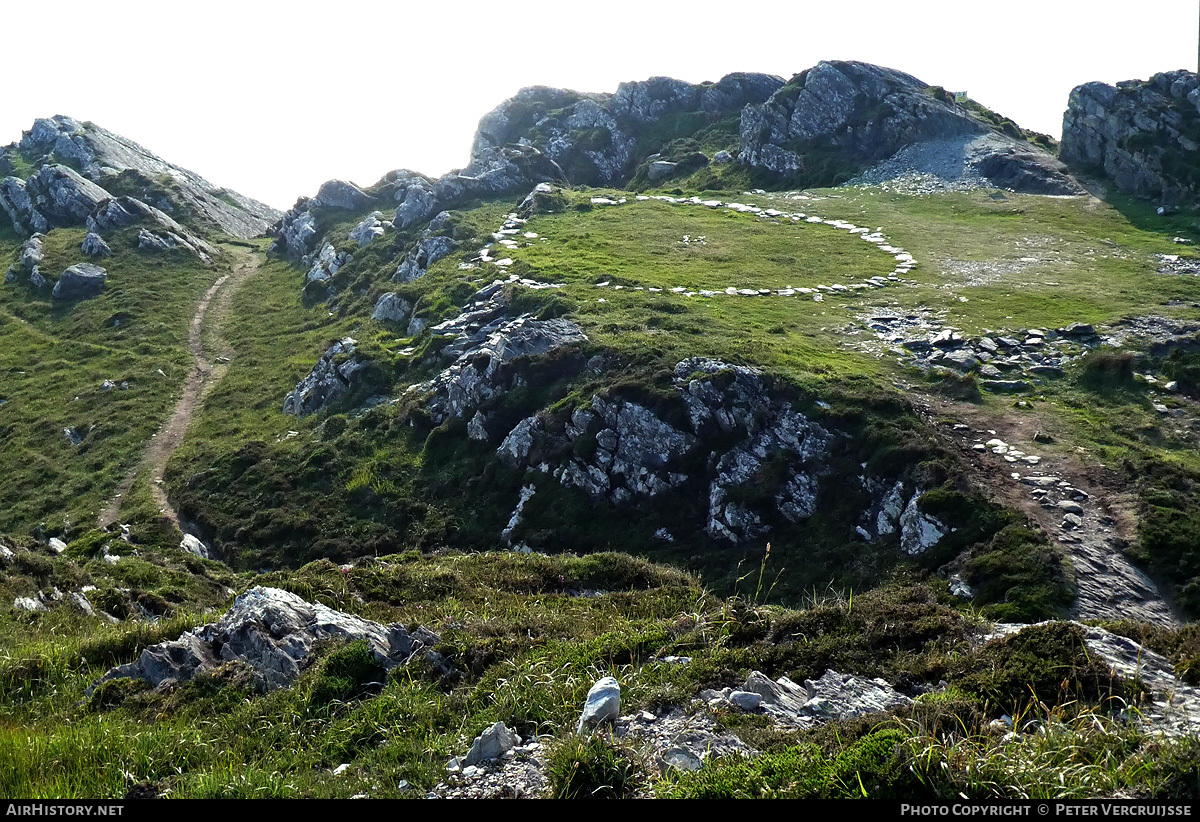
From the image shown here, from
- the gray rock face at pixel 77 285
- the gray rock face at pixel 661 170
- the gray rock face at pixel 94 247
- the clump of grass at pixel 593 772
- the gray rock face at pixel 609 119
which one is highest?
the gray rock face at pixel 609 119

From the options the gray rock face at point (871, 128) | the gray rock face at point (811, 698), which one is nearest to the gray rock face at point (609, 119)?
the gray rock face at point (871, 128)

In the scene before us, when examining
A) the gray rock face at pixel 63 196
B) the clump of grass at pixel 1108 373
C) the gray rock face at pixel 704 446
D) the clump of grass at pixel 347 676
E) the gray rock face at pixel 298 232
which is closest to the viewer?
the clump of grass at pixel 347 676

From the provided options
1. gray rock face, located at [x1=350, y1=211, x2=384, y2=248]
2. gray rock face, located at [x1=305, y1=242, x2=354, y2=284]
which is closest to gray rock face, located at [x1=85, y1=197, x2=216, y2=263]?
gray rock face, located at [x1=305, y1=242, x2=354, y2=284]

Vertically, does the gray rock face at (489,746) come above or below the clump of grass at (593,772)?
below

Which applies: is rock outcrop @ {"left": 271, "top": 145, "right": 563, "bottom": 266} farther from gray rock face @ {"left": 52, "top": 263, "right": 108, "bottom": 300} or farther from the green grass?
the green grass

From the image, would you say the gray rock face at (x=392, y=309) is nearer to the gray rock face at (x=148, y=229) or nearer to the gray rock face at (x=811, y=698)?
the gray rock face at (x=148, y=229)

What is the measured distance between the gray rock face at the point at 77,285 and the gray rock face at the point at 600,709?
73.4 meters

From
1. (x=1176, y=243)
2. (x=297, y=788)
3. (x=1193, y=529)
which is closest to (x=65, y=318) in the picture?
(x=297, y=788)

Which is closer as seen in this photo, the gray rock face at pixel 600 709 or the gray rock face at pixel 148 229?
the gray rock face at pixel 600 709

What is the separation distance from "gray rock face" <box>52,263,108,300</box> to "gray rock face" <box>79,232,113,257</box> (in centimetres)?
540

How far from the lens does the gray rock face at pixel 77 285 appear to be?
66.1 m

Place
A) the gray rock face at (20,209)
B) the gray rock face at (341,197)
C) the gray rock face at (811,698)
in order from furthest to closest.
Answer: the gray rock face at (20,209), the gray rock face at (341,197), the gray rock face at (811,698)
